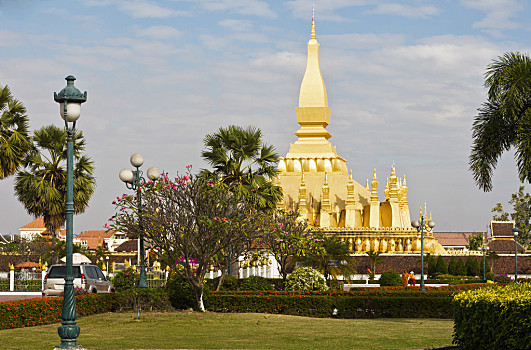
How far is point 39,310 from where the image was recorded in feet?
70.5

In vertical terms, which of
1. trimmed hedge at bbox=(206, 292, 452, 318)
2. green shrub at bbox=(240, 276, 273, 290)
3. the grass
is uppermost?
green shrub at bbox=(240, 276, 273, 290)

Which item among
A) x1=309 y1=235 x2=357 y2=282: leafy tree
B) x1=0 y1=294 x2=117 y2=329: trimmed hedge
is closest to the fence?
x1=309 y1=235 x2=357 y2=282: leafy tree

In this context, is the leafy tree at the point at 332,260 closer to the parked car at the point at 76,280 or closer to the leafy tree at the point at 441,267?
the parked car at the point at 76,280

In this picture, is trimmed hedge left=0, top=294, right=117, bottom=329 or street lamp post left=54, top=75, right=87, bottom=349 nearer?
street lamp post left=54, top=75, right=87, bottom=349

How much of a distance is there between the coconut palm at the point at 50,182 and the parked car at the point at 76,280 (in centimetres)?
678

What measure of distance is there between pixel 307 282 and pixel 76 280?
26.5ft

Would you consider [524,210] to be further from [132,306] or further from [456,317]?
[456,317]

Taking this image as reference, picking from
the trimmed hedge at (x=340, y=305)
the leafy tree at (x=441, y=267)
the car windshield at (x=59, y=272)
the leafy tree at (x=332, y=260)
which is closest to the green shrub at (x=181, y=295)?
the trimmed hedge at (x=340, y=305)

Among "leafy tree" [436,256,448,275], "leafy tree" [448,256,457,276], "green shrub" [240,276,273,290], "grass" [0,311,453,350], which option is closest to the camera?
"grass" [0,311,453,350]

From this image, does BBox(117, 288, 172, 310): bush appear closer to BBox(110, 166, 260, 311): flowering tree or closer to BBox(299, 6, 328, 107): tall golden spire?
BBox(110, 166, 260, 311): flowering tree

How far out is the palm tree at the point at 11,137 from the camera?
31.6 metres

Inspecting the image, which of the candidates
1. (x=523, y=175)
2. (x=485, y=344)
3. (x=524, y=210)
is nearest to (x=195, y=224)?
(x=523, y=175)

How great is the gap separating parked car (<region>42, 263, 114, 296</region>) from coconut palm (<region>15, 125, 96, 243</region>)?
6.78 meters

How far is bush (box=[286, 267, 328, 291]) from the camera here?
2934 centimetres
